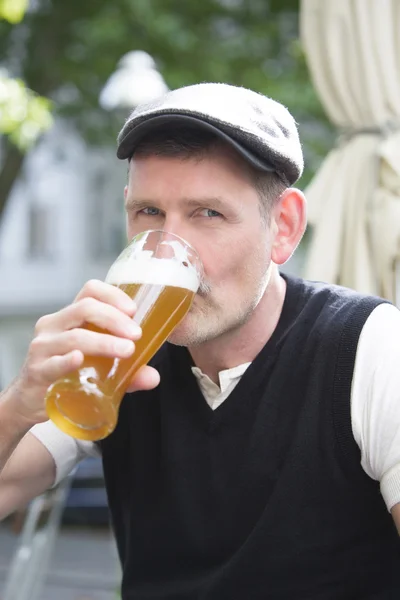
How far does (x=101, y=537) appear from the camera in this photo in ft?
39.0

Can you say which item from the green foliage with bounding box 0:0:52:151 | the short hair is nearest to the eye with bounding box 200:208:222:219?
the short hair

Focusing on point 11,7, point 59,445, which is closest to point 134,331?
point 59,445

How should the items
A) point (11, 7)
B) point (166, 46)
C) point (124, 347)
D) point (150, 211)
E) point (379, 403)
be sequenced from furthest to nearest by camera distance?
point (166, 46) < point (11, 7) < point (150, 211) < point (379, 403) < point (124, 347)

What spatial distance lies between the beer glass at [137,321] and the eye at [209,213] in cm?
12

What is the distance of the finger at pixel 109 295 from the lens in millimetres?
1508

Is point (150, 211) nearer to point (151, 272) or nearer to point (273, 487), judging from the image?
point (151, 272)

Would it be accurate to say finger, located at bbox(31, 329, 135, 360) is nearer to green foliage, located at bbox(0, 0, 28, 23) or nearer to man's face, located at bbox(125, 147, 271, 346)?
man's face, located at bbox(125, 147, 271, 346)

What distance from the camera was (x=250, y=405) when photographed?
1.97m

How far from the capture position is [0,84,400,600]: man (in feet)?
5.88

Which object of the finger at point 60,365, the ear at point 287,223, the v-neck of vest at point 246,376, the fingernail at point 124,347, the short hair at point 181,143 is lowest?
the v-neck of vest at point 246,376

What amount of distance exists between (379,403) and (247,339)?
1.35 feet

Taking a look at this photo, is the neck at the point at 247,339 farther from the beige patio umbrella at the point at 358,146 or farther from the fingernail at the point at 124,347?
the beige patio umbrella at the point at 358,146

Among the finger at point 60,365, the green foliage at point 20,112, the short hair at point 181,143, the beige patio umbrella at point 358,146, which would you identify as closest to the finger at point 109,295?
the finger at point 60,365

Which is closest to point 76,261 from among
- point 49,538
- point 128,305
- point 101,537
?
point 101,537
